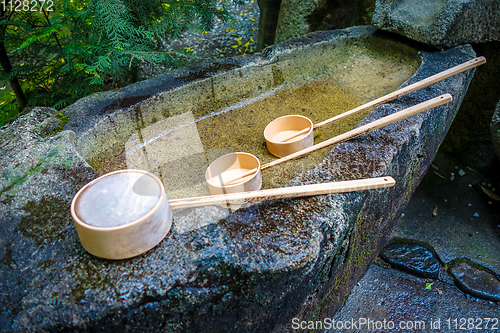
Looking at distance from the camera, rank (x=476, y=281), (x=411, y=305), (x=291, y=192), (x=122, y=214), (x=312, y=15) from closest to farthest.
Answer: (x=122, y=214) → (x=291, y=192) → (x=411, y=305) → (x=476, y=281) → (x=312, y=15)

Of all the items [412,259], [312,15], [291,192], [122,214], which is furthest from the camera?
Result: [312,15]

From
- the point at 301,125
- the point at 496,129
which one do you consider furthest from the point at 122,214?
the point at 496,129

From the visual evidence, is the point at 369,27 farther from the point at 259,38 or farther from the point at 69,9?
the point at 69,9

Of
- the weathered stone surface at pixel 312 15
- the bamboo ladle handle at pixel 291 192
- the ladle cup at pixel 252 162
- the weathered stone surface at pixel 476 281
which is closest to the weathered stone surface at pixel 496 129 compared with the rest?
the weathered stone surface at pixel 476 281

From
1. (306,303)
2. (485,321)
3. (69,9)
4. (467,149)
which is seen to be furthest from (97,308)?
(467,149)

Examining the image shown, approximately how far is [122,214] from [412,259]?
A: 2.45m

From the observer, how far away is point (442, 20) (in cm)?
257

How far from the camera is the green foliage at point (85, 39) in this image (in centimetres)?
245

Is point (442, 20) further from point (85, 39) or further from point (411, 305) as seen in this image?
point (85, 39)

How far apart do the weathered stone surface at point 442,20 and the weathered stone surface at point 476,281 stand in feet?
6.08

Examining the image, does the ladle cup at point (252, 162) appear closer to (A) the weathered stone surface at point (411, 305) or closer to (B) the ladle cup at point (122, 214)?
(B) the ladle cup at point (122, 214)

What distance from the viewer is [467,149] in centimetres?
347

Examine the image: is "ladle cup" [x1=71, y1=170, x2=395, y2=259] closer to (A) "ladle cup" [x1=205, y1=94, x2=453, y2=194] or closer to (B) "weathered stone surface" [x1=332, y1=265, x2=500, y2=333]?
(A) "ladle cup" [x1=205, y1=94, x2=453, y2=194]

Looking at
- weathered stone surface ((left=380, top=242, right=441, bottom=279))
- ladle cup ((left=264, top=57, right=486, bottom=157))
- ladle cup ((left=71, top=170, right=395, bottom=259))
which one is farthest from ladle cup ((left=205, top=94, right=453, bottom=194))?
weathered stone surface ((left=380, top=242, right=441, bottom=279))
